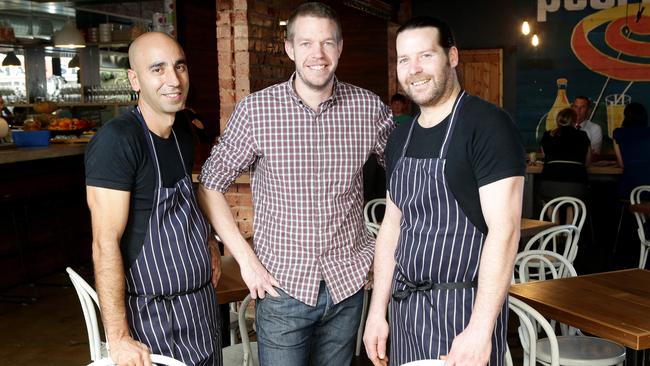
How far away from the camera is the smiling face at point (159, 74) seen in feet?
7.63

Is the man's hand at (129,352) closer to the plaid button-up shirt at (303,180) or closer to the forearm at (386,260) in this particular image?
the plaid button-up shirt at (303,180)

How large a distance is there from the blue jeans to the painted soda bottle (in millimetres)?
8510

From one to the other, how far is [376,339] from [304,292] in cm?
28

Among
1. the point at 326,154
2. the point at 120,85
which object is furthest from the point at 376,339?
the point at 120,85

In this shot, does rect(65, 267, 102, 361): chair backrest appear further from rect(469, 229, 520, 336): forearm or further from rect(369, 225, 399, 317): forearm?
rect(469, 229, 520, 336): forearm

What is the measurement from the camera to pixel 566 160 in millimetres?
7301

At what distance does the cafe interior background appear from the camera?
682 centimetres

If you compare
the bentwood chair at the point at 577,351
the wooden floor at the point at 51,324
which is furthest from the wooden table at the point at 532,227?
the bentwood chair at the point at 577,351

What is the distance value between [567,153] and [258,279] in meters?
5.52

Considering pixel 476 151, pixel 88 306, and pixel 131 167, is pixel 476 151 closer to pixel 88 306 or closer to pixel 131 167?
pixel 131 167

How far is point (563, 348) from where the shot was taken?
347 cm

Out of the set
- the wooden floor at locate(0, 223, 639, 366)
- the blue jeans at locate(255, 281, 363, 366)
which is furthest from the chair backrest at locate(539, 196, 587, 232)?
the blue jeans at locate(255, 281, 363, 366)

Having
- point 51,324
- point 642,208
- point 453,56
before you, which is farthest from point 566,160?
point 453,56

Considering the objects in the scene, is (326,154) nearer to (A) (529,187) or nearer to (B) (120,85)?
(A) (529,187)
